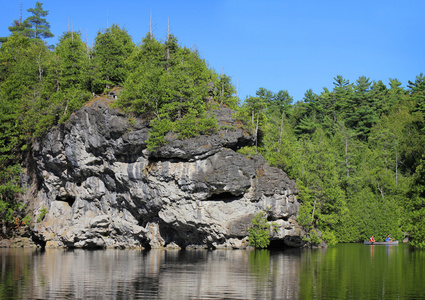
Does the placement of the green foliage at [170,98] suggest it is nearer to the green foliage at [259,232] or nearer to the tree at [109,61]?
the tree at [109,61]

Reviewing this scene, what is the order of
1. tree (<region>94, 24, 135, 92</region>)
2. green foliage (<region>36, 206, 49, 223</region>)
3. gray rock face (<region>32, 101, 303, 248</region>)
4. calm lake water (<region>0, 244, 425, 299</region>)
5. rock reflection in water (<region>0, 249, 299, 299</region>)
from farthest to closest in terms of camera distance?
tree (<region>94, 24, 135, 92</region>), green foliage (<region>36, 206, 49, 223</region>), gray rock face (<region>32, 101, 303, 248</region>), rock reflection in water (<region>0, 249, 299, 299</region>), calm lake water (<region>0, 244, 425, 299</region>)

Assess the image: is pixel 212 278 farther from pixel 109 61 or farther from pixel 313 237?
pixel 109 61

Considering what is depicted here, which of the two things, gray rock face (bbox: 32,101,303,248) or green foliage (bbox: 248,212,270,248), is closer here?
green foliage (bbox: 248,212,270,248)

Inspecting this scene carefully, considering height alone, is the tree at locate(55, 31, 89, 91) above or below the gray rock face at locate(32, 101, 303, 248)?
above

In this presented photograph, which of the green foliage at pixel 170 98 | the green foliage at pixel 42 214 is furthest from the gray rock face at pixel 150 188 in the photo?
the green foliage at pixel 170 98

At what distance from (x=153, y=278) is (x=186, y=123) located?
78.1 ft

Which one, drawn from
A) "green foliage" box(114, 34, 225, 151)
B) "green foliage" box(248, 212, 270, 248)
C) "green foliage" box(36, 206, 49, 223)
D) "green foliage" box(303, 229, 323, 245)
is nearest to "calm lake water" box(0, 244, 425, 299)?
"green foliage" box(248, 212, 270, 248)

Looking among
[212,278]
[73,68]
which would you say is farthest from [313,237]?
[73,68]

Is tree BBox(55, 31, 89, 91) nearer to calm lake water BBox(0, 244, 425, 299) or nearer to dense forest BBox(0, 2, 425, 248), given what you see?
dense forest BBox(0, 2, 425, 248)

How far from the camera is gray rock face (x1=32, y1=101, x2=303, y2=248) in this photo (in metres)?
45.8

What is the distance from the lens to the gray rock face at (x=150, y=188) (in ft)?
150

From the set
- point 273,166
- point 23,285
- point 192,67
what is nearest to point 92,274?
point 23,285

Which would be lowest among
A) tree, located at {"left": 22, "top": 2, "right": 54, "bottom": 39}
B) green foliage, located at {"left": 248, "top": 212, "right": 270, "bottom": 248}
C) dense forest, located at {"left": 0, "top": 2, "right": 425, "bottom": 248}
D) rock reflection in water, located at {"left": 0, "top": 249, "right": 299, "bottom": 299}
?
rock reflection in water, located at {"left": 0, "top": 249, "right": 299, "bottom": 299}

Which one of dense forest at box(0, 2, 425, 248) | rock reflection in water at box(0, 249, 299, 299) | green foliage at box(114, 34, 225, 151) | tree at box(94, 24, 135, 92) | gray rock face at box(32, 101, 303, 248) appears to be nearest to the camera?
rock reflection in water at box(0, 249, 299, 299)
